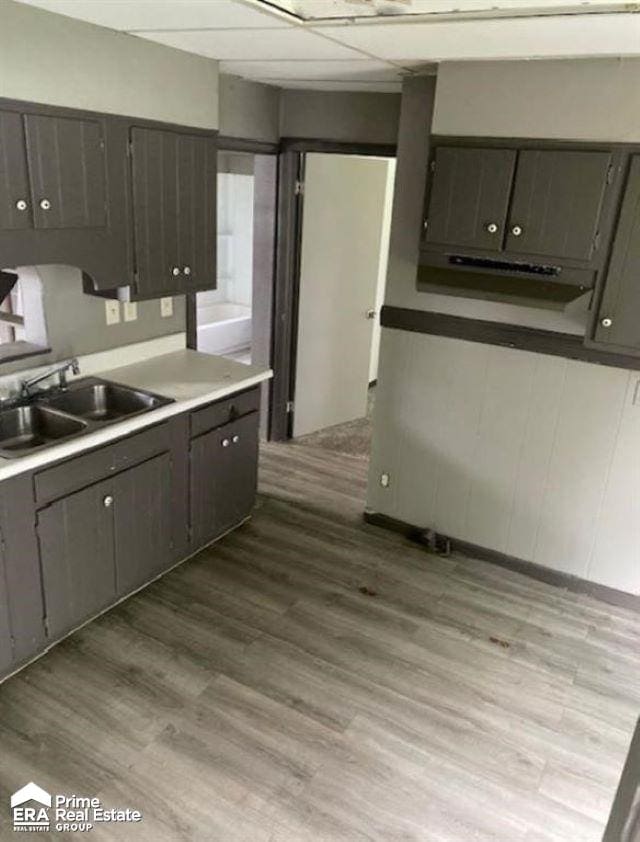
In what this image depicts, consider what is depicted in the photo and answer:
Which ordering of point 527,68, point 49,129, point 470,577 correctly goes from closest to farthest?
point 49,129
point 527,68
point 470,577

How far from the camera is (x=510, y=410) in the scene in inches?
127

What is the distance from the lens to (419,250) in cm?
309

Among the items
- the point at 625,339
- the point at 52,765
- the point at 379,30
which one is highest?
the point at 379,30

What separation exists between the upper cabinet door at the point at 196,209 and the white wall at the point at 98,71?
0.43 ft

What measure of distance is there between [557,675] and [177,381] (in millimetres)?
2185

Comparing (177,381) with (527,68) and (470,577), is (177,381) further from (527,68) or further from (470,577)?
(527,68)

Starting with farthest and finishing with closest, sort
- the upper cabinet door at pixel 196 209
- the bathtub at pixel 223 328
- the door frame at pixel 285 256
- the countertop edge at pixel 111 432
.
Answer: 1. the bathtub at pixel 223 328
2. the door frame at pixel 285 256
3. the upper cabinet door at pixel 196 209
4. the countertop edge at pixel 111 432

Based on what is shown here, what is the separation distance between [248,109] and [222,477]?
7.36 feet

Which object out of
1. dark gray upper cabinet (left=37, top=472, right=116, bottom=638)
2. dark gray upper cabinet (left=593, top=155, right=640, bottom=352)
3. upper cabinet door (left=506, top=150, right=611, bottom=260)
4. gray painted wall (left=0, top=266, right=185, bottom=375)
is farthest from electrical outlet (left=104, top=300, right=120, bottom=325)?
dark gray upper cabinet (left=593, top=155, right=640, bottom=352)

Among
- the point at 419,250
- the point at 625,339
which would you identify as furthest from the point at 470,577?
the point at 419,250

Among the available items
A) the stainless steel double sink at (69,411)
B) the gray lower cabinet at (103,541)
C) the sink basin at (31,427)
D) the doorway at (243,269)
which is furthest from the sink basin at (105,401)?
A: the doorway at (243,269)

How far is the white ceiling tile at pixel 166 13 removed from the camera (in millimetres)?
2061

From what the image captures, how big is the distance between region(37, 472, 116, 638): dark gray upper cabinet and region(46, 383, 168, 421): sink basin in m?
0.45

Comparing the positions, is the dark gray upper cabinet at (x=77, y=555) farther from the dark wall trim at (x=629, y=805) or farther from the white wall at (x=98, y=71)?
the dark wall trim at (x=629, y=805)
